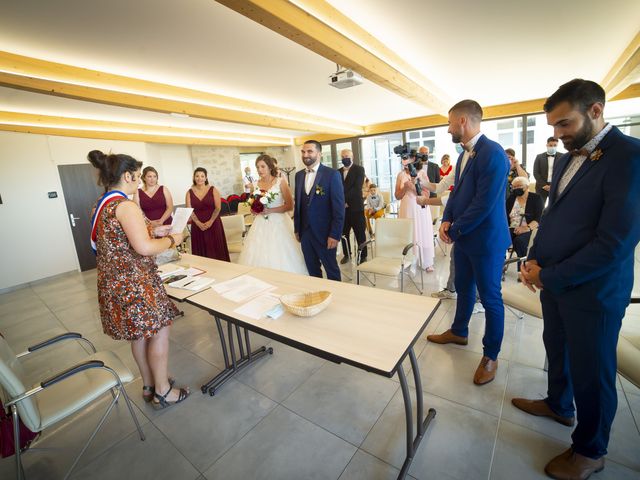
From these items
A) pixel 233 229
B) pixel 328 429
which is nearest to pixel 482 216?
pixel 328 429

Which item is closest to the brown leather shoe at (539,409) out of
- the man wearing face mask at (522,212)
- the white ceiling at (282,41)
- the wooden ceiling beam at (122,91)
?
the man wearing face mask at (522,212)

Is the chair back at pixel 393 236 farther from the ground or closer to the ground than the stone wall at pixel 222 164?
closer to the ground

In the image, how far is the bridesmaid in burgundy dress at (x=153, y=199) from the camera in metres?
3.81

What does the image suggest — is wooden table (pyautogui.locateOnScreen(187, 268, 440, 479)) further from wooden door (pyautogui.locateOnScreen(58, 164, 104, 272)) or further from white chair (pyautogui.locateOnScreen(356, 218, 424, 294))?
wooden door (pyautogui.locateOnScreen(58, 164, 104, 272))

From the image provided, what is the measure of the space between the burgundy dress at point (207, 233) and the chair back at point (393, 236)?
6.76 feet

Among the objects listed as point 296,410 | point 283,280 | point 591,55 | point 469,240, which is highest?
point 591,55

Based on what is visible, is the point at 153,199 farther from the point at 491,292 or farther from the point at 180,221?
the point at 491,292

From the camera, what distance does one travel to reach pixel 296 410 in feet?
6.33

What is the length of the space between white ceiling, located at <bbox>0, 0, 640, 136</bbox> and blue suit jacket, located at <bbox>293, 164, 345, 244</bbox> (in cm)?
166

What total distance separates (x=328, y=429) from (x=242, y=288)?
1003 millimetres

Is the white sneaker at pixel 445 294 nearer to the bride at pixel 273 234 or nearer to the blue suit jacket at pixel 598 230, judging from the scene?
the bride at pixel 273 234

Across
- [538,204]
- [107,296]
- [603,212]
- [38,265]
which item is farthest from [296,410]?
[38,265]

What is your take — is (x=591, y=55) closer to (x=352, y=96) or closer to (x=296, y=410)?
(x=352, y=96)

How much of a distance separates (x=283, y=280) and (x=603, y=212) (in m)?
1.69
